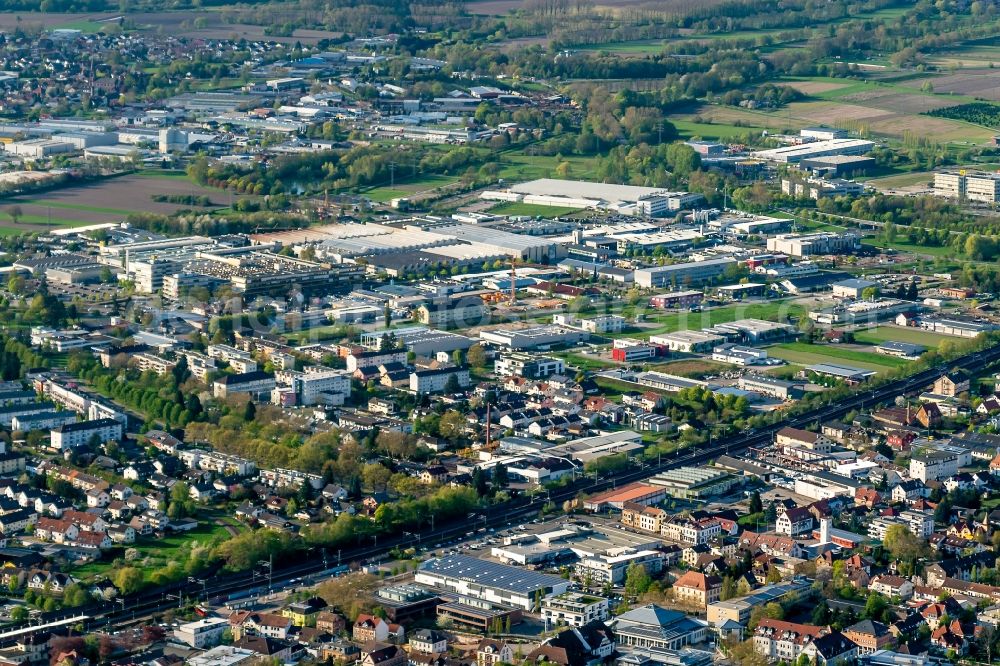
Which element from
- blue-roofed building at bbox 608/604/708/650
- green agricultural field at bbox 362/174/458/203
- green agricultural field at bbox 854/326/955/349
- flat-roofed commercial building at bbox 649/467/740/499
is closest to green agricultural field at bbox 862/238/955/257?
green agricultural field at bbox 854/326/955/349

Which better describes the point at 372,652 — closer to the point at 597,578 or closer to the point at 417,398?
the point at 597,578

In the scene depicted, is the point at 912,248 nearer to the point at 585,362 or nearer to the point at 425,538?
the point at 585,362

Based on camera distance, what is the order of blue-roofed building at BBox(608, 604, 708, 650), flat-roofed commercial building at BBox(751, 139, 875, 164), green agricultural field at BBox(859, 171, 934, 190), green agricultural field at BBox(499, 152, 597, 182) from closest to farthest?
1. blue-roofed building at BBox(608, 604, 708, 650)
2. green agricultural field at BBox(859, 171, 934, 190)
3. green agricultural field at BBox(499, 152, 597, 182)
4. flat-roofed commercial building at BBox(751, 139, 875, 164)

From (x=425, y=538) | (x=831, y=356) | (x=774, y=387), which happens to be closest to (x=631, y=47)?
(x=831, y=356)

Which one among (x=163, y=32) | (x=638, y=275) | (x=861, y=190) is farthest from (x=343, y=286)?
(x=163, y=32)

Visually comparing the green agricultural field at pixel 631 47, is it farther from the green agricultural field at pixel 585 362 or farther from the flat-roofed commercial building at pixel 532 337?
the green agricultural field at pixel 585 362

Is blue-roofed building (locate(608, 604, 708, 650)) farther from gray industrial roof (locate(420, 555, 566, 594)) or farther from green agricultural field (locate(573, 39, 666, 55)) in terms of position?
green agricultural field (locate(573, 39, 666, 55))

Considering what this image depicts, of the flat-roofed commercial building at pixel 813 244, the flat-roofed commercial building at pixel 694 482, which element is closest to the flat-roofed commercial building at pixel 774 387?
the flat-roofed commercial building at pixel 694 482
